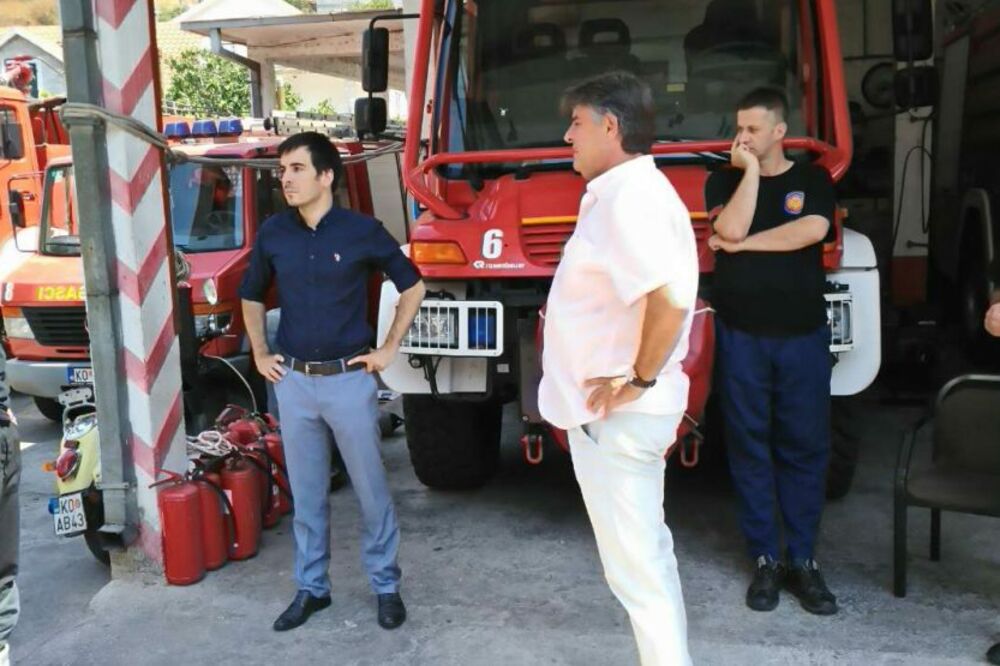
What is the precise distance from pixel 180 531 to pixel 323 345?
3.92 ft

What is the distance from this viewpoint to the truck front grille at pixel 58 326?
24.9 feet

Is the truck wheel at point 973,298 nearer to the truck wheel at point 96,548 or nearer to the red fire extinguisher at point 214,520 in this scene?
the red fire extinguisher at point 214,520

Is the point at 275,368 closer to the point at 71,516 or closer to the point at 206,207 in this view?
the point at 71,516

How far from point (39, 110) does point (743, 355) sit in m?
9.20

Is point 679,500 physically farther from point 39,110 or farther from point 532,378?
point 39,110

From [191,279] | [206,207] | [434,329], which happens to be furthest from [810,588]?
[206,207]

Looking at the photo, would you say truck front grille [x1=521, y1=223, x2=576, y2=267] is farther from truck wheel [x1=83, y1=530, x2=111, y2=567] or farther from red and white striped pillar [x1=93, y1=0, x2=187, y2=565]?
truck wheel [x1=83, y1=530, x2=111, y2=567]

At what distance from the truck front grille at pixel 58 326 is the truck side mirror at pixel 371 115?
112 inches

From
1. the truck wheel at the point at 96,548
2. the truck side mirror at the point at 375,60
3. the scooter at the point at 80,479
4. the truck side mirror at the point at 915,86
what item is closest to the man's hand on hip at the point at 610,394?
the scooter at the point at 80,479

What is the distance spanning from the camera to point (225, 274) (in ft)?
23.3

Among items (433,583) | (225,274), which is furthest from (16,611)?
(225,274)

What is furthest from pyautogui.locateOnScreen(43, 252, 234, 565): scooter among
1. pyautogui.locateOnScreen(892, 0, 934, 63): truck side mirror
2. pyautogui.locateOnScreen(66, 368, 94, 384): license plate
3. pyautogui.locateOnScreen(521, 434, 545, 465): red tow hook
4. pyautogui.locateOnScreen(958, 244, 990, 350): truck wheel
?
pyautogui.locateOnScreen(958, 244, 990, 350): truck wheel

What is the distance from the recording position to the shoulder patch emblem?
13.3 ft

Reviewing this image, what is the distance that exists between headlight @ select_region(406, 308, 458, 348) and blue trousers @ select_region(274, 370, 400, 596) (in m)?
0.49
